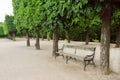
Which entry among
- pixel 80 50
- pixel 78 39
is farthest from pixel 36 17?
pixel 78 39

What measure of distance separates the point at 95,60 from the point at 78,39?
23.1 meters

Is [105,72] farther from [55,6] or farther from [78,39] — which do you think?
[78,39]

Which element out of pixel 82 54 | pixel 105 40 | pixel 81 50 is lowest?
pixel 82 54

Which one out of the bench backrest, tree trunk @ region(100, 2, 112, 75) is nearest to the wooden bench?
the bench backrest

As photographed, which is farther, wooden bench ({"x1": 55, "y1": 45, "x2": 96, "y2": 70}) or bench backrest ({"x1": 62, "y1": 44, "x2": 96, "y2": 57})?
bench backrest ({"x1": 62, "y1": 44, "x2": 96, "y2": 57})

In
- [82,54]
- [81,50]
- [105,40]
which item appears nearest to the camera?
[105,40]

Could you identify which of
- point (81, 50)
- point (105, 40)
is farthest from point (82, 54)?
point (105, 40)

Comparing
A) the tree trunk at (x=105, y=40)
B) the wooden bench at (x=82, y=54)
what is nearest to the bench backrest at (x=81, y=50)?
the wooden bench at (x=82, y=54)

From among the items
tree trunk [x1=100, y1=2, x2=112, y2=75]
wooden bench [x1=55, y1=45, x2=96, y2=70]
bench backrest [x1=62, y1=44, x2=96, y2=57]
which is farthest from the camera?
bench backrest [x1=62, y1=44, x2=96, y2=57]

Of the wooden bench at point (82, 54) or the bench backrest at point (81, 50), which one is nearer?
the wooden bench at point (82, 54)

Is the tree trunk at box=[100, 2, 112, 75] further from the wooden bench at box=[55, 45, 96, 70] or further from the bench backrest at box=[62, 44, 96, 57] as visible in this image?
the bench backrest at box=[62, 44, 96, 57]

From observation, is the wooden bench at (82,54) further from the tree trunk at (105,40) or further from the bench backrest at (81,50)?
Answer: the tree trunk at (105,40)

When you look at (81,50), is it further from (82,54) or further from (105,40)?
(105,40)

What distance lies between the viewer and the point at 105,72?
382 inches
